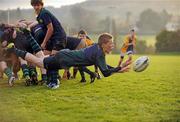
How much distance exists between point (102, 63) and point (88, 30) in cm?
189

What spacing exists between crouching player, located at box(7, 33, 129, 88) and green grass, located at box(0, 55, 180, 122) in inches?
11.7

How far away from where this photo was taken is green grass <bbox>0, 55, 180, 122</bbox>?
12.5ft

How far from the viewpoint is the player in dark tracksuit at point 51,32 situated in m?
5.03

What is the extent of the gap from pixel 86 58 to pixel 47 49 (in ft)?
3.24

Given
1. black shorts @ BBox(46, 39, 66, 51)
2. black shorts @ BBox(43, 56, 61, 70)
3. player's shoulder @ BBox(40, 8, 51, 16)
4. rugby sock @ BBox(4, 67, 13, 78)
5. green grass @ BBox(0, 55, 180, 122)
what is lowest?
green grass @ BBox(0, 55, 180, 122)

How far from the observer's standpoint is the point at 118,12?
23.3 feet

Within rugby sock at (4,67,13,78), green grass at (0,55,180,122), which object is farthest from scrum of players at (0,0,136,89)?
green grass at (0,55,180,122)

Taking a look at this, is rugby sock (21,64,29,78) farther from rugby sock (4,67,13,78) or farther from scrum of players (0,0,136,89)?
rugby sock (4,67,13,78)

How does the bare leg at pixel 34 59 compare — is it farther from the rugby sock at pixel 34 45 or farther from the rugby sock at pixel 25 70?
the rugby sock at pixel 25 70

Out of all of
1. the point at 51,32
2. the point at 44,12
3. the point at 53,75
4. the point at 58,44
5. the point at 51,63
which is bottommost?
the point at 53,75

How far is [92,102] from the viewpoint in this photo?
4449 mm

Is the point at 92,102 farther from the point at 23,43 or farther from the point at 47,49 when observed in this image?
the point at 23,43

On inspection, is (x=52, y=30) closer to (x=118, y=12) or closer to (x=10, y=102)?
(x=10, y=102)

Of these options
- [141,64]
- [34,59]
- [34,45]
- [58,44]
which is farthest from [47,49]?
[141,64]
